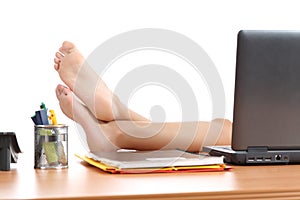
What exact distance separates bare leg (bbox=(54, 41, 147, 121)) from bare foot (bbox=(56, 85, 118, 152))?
3cm

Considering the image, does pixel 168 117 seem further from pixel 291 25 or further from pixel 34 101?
pixel 291 25

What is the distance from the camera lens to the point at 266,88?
1.39 metres

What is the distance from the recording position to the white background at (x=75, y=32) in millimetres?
2887

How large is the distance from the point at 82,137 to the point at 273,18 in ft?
6.20

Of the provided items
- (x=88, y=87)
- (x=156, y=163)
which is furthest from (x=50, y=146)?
(x=88, y=87)

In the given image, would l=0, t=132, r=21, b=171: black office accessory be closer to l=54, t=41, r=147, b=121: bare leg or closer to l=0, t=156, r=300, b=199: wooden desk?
l=0, t=156, r=300, b=199: wooden desk

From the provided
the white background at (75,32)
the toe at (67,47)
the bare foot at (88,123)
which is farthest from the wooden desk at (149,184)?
the white background at (75,32)

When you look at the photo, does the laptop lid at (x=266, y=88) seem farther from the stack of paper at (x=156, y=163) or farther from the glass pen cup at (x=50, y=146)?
the glass pen cup at (x=50, y=146)

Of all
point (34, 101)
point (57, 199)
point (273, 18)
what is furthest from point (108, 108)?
point (273, 18)

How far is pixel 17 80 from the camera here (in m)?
2.89

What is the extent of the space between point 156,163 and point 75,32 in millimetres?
1749

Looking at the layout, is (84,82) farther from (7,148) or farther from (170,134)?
(7,148)

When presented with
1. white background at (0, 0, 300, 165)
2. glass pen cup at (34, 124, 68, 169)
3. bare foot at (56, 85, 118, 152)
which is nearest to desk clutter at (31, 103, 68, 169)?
glass pen cup at (34, 124, 68, 169)

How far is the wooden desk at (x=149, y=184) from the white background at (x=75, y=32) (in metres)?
1.57
